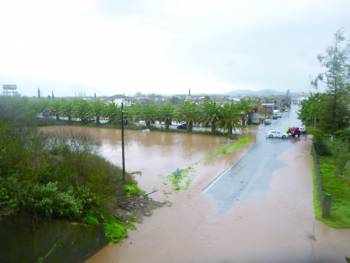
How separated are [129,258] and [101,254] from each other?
0.89 metres

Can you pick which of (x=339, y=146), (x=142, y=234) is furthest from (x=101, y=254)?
(x=339, y=146)

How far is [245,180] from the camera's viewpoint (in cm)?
1781

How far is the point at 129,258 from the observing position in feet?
30.5

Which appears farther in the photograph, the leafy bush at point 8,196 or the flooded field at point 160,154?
the flooded field at point 160,154

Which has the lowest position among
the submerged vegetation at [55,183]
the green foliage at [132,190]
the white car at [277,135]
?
the green foliage at [132,190]

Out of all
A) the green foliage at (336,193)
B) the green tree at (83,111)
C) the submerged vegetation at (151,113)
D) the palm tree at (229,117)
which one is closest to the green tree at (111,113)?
the submerged vegetation at (151,113)

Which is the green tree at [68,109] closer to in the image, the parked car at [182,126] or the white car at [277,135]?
the parked car at [182,126]

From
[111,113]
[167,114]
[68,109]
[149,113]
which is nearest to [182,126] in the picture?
[167,114]

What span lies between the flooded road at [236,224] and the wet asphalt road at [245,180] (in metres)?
0.04

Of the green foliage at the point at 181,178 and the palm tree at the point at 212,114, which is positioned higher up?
the palm tree at the point at 212,114

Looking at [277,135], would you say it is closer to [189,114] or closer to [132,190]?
[189,114]

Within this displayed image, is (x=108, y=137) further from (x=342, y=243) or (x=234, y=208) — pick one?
(x=342, y=243)

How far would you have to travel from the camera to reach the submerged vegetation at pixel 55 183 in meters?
8.10

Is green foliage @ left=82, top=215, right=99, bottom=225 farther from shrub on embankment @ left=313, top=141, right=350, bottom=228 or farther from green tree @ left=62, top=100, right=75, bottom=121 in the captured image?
green tree @ left=62, top=100, right=75, bottom=121
